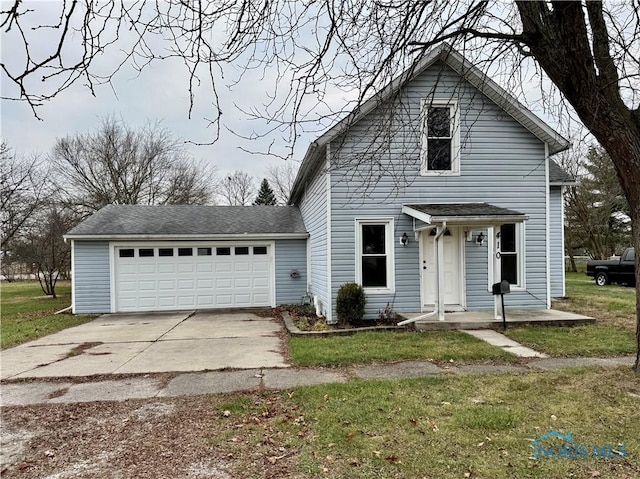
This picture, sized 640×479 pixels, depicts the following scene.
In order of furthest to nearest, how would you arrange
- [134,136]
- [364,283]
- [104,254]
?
[134,136] → [104,254] → [364,283]

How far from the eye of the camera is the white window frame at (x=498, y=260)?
977 centimetres

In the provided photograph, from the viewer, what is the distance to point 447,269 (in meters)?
10.0

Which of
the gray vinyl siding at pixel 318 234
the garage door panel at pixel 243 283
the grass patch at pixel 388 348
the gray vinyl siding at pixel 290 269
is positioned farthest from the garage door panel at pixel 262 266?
the grass patch at pixel 388 348

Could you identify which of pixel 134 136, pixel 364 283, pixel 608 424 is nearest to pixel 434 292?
pixel 364 283

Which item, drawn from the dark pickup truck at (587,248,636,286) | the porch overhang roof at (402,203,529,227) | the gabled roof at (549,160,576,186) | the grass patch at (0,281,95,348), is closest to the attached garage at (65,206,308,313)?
the grass patch at (0,281,95,348)

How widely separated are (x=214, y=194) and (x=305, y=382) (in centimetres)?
2784

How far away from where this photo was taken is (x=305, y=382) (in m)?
5.23

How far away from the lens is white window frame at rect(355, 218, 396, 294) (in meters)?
9.51

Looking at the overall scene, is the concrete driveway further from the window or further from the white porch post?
the window

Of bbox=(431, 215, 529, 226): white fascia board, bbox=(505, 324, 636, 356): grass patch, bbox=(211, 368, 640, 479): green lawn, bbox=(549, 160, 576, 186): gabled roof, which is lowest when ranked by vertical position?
bbox=(505, 324, 636, 356): grass patch

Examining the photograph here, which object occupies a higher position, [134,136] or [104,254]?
[134,136]

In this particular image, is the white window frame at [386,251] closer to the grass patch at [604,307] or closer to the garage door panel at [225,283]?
the grass patch at [604,307]

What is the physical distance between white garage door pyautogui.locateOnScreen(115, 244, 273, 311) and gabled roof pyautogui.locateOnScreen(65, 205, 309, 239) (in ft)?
1.59

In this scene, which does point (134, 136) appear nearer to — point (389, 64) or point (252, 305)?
point (252, 305)
